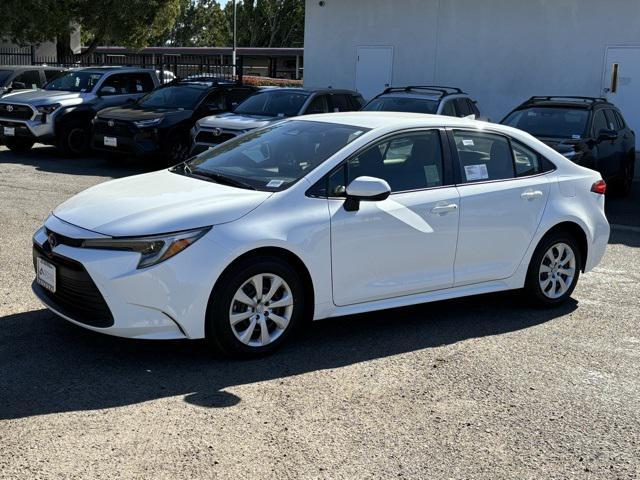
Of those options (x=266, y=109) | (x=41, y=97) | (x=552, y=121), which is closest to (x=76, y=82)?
(x=41, y=97)

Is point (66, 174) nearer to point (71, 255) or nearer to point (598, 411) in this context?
point (71, 255)

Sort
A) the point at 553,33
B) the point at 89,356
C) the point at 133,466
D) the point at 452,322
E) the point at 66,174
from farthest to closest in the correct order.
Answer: the point at 553,33, the point at 66,174, the point at 452,322, the point at 89,356, the point at 133,466

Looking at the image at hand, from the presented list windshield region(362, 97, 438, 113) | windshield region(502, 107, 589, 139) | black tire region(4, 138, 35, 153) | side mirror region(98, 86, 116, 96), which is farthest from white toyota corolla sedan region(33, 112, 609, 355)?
black tire region(4, 138, 35, 153)

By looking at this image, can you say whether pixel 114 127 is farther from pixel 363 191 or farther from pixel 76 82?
pixel 363 191

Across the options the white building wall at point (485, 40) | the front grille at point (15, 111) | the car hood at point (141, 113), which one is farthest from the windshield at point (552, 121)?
the front grille at point (15, 111)

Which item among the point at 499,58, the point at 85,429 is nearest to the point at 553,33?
the point at 499,58

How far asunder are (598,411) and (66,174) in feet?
36.2

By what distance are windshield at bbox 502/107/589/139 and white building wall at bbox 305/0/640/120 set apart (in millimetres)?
7949

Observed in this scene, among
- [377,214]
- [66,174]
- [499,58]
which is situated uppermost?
[499,58]

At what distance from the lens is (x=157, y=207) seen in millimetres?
5215

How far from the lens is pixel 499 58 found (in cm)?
2130

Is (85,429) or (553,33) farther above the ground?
(553,33)

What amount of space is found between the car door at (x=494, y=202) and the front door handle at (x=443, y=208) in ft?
0.30

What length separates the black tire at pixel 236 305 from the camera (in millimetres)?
5035
